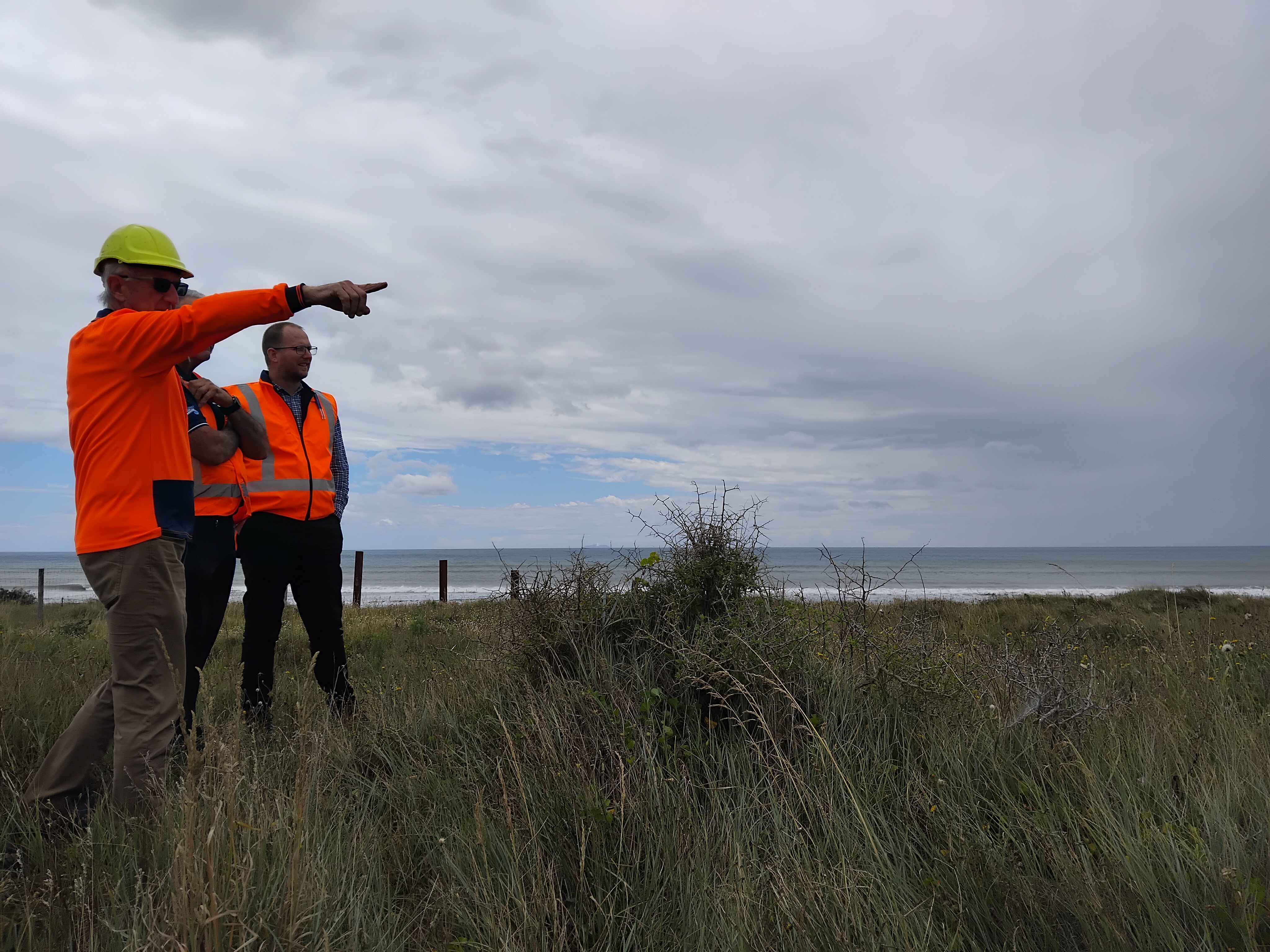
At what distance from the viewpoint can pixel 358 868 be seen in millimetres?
2436

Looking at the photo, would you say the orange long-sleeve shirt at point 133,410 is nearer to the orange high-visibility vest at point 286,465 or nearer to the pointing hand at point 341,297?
the pointing hand at point 341,297

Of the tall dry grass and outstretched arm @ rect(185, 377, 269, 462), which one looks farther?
outstretched arm @ rect(185, 377, 269, 462)

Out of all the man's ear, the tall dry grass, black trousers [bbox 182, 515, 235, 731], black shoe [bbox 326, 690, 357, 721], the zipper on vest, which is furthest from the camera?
the zipper on vest

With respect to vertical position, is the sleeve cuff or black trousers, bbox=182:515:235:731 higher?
the sleeve cuff

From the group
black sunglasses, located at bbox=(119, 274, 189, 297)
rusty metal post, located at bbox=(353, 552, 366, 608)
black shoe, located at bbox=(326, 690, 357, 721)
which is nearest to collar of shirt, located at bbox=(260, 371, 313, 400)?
black sunglasses, located at bbox=(119, 274, 189, 297)

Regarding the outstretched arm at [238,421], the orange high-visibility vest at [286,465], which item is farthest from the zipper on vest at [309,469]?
the outstretched arm at [238,421]

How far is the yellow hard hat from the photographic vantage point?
9.41 feet

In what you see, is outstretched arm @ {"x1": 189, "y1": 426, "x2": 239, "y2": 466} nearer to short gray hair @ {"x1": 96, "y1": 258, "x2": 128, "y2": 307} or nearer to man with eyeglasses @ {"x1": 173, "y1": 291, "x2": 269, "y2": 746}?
man with eyeglasses @ {"x1": 173, "y1": 291, "x2": 269, "y2": 746}

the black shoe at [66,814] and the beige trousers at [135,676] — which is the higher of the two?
the beige trousers at [135,676]

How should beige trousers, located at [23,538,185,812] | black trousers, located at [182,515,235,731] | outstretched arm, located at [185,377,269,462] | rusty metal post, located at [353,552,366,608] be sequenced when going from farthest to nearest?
rusty metal post, located at [353,552,366,608] → black trousers, located at [182,515,235,731] → outstretched arm, located at [185,377,269,462] → beige trousers, located at [23,538,185,812]

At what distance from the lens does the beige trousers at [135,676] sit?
2783mm

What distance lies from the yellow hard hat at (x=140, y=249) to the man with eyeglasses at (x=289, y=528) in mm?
1321

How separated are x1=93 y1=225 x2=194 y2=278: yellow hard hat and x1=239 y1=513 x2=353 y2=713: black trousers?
178cm

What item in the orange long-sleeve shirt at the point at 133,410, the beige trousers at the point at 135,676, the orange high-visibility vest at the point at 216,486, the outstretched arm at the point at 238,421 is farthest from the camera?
the orange high-visibility vest at the point at 216,486
